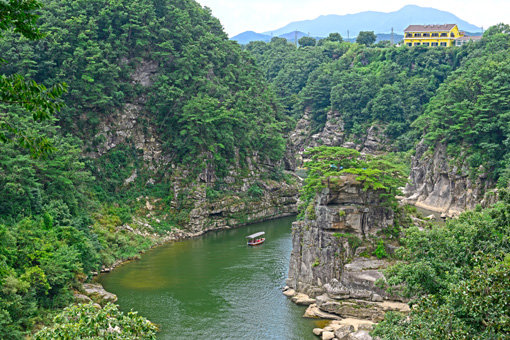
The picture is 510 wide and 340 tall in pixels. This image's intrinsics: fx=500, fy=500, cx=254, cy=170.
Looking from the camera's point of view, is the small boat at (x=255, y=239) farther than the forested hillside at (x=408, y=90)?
No

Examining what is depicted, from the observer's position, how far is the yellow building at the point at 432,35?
88.5 m

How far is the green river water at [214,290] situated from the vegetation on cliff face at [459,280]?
30.7 ft

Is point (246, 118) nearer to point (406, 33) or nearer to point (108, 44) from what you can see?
point (108, 44)

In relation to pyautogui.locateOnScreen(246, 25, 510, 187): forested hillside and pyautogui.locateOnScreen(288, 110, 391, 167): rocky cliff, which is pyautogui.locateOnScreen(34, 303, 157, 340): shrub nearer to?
pyautogui.locateOnScreen(246, 25, 510, 187): forested hillside

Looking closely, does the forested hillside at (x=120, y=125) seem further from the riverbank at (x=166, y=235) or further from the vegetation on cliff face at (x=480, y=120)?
the vegetation on cliff face at (x=480, y=120)

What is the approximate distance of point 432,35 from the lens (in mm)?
89625

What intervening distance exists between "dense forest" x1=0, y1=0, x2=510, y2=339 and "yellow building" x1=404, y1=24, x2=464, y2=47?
6510 millimetres

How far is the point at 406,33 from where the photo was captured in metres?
91.2

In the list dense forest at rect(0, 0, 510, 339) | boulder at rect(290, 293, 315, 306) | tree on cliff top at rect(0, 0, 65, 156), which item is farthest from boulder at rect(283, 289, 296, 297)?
tree on cliff top at rect(0, 0, 65, 156)

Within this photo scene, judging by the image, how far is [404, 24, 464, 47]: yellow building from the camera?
8850cm

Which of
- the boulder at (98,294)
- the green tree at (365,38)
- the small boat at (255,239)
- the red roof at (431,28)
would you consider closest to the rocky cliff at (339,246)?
the boulder at (98,294)

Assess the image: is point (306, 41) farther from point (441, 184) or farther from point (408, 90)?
point (441, 184)

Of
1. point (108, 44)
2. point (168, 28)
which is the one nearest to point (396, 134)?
point (168, 28)

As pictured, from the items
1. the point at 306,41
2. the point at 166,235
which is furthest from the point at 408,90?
the point at 166,235
